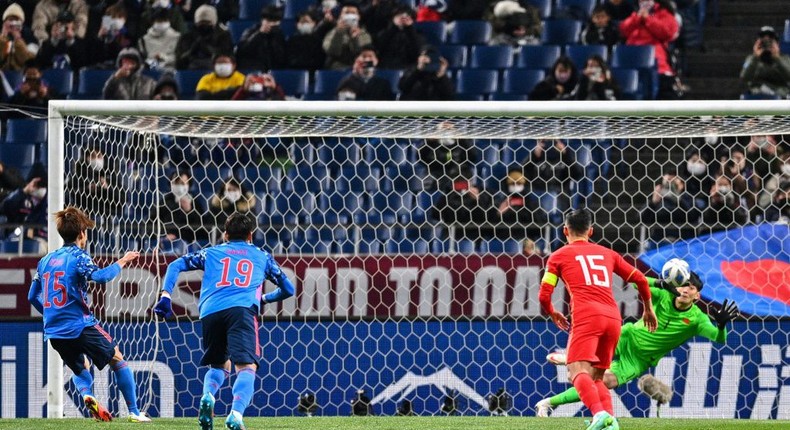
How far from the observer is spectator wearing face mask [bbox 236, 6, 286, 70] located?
16094mm

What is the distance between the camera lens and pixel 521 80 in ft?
50.5

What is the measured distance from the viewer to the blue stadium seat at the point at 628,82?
588 inches

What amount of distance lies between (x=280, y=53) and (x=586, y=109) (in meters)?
7.28

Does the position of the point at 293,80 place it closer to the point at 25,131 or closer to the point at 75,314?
the point at 25,131

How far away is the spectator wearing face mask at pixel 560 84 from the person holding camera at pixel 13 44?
6.68 meters

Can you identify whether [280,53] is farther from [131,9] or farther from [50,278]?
[50,278]

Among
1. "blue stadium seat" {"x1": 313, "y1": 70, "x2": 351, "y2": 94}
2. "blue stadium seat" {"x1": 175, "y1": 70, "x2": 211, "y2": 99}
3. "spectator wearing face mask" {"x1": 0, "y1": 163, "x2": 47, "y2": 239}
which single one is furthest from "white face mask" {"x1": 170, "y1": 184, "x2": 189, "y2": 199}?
"blue stadium seat" {"x1": 175, "y1": 70, "x2": 211, "y2": 99}

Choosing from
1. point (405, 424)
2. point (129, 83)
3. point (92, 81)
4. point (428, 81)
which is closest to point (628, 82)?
point (428, 81)

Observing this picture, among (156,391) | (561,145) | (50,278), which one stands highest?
(561,145)

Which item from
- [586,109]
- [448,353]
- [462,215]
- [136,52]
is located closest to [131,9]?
[136,52]

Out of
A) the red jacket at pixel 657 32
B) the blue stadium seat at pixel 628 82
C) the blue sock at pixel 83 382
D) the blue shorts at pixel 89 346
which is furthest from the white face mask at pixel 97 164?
the red jacket at pixel 657 32

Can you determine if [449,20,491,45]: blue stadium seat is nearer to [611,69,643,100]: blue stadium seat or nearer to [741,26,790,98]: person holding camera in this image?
[611,69,643,100]: blue stadium seat

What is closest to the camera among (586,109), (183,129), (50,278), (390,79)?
(50,278)

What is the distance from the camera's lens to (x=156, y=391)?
11.2 metres
